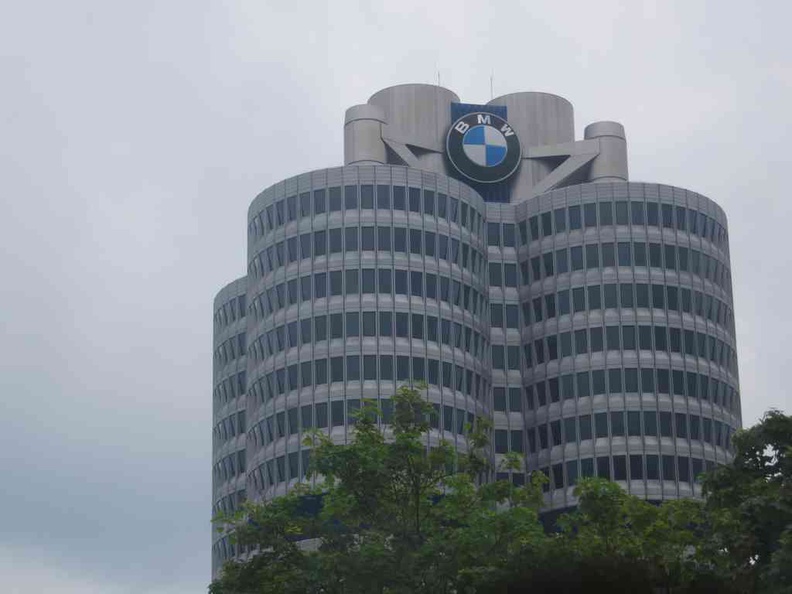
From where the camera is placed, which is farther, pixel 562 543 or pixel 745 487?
pixel 745 487

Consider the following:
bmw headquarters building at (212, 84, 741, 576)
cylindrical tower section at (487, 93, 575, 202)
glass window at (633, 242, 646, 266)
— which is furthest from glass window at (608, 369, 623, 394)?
cylindrical tower section at (487, 93, 575, 202)

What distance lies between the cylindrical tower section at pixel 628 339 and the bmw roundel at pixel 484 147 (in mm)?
7482

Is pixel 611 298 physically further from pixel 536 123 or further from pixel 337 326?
pixel 337 326

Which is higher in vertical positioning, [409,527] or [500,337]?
[500,337]

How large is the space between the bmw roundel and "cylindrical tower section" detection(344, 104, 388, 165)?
7.75 metres

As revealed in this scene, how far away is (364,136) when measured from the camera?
15725 cm

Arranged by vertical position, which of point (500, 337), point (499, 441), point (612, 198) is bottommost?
point (499, 441)

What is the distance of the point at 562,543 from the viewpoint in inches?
2889

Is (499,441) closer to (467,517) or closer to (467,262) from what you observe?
(467,262)

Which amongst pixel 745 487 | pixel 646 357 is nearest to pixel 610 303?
pixel 646 357

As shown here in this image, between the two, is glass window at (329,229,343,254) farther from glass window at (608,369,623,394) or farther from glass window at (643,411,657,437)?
glass window at (643,411,657,437)

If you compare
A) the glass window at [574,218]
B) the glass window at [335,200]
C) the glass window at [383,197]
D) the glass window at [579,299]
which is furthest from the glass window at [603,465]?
the glass window at [335,200]

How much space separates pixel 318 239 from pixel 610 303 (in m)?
27.0

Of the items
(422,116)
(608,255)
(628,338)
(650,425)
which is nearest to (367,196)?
(422,116)
